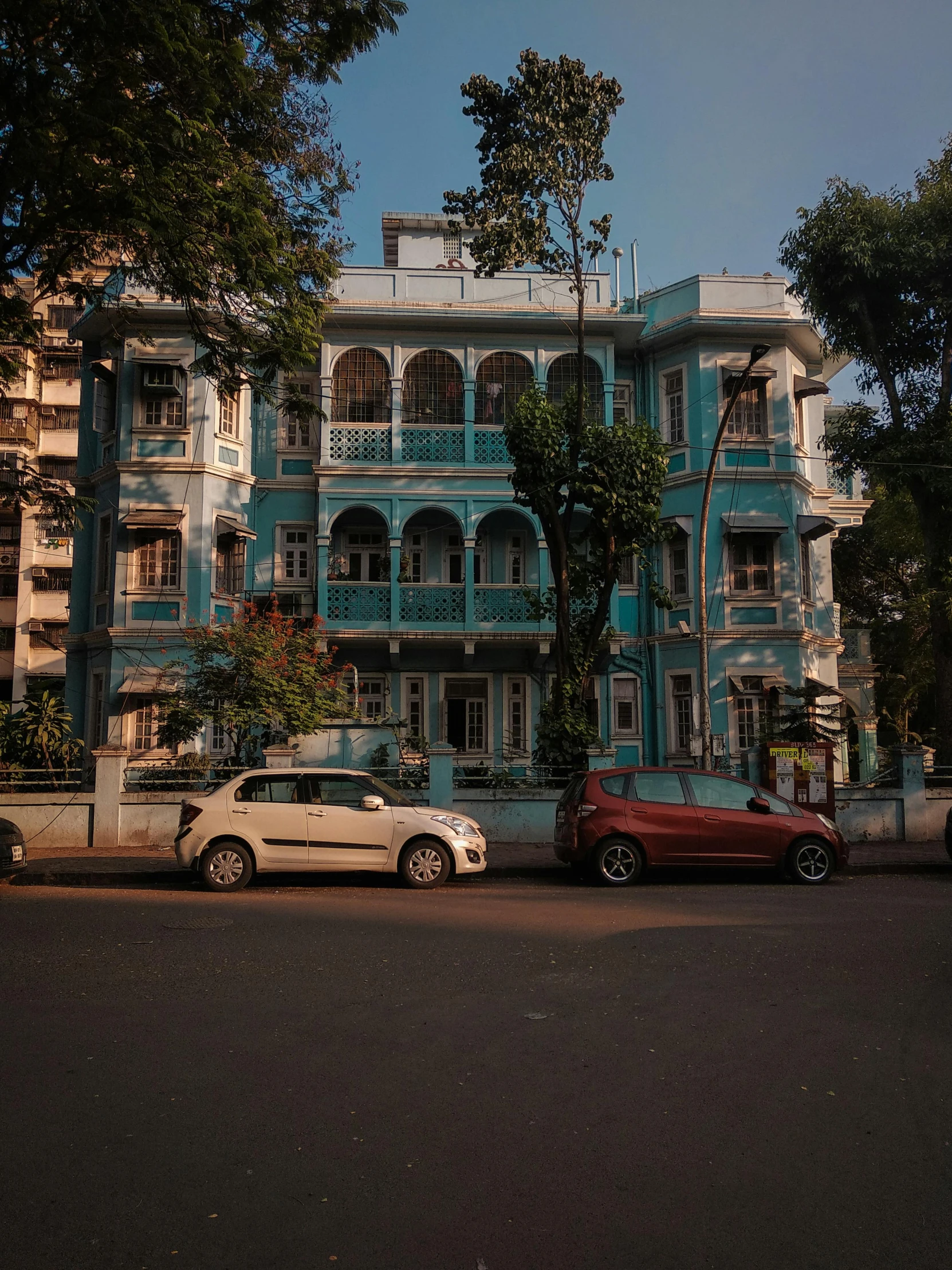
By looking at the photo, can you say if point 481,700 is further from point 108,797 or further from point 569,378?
point 108,797

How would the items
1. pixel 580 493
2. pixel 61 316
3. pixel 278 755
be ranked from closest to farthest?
pixel 278 755 < pixel 580 493 < pixel 61 316

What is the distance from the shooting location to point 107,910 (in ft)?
36.3

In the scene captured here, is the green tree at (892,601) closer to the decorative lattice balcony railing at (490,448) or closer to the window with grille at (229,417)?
the decorative lattice balcony railing at (490,448)

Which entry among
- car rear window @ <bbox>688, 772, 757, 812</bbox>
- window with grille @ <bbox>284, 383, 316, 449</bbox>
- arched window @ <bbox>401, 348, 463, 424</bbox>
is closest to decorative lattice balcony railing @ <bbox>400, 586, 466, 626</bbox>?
arched window @ <bbox>401, 348, 463, 424</bbox>

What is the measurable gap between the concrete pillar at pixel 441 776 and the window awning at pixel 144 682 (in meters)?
6.68

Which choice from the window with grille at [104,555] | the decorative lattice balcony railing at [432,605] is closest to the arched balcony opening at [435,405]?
the decorative lattice balcony railing at [432,605]

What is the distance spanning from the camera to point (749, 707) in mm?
24250

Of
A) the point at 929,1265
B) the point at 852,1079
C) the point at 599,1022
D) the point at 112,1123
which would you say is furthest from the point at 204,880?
the point at 929,1265

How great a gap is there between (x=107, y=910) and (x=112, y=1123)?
6.54 m

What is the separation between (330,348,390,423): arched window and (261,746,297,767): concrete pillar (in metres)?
9.82

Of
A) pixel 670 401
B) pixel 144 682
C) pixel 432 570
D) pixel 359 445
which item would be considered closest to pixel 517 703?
pixel 432 570

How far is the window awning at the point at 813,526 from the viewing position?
24734 mm

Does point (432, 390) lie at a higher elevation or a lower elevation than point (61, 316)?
lower

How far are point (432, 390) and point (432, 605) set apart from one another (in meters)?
5.05
